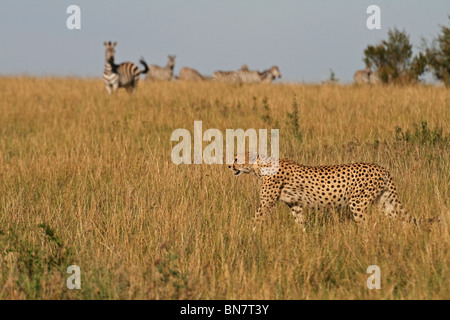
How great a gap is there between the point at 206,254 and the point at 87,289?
103 centimetres

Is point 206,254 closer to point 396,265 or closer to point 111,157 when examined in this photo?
point 396,265

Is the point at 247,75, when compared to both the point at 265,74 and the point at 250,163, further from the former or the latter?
the point at 250,163

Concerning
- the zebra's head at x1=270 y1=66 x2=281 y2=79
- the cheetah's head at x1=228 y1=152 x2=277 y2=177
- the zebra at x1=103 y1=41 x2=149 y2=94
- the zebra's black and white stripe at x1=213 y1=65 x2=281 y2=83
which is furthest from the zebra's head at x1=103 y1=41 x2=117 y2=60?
the cheetah's head at x1=228 y1=152 x2=277 y2=177

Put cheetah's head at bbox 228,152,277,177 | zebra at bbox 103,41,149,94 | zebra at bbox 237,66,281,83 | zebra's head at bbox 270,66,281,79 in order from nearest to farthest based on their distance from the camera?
cheetah's head at bbox 228,152,277,177, zebra at bbox 103,41,149,94, zebra at bbox 237,66,281,83, zebra's head at bbox 270,66,281,79

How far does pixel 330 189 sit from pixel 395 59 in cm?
1723

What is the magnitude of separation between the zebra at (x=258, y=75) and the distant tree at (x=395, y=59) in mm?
6115

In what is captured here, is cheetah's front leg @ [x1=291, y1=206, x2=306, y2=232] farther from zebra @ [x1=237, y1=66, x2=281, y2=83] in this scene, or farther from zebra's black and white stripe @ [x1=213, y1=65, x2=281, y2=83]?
zebra @ [x1=237, y1=66, x2=281, y2=83]

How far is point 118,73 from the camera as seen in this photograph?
1825cm

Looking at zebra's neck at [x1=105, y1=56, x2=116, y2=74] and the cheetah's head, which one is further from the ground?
zebra's neck at [x1=105, y1=56, x2=116, y2=74]

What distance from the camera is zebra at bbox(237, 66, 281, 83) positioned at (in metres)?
28.7

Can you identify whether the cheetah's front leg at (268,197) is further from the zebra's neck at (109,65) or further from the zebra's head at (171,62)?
the zebra's head at (171,62)

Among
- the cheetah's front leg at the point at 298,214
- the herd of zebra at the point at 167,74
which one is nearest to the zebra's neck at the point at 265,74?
the herd of zebra at the point at 167,74

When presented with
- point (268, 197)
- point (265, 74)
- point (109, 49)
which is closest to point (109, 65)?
point (109, 49)

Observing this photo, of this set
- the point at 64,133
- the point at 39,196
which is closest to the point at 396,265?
the point at 39,196
